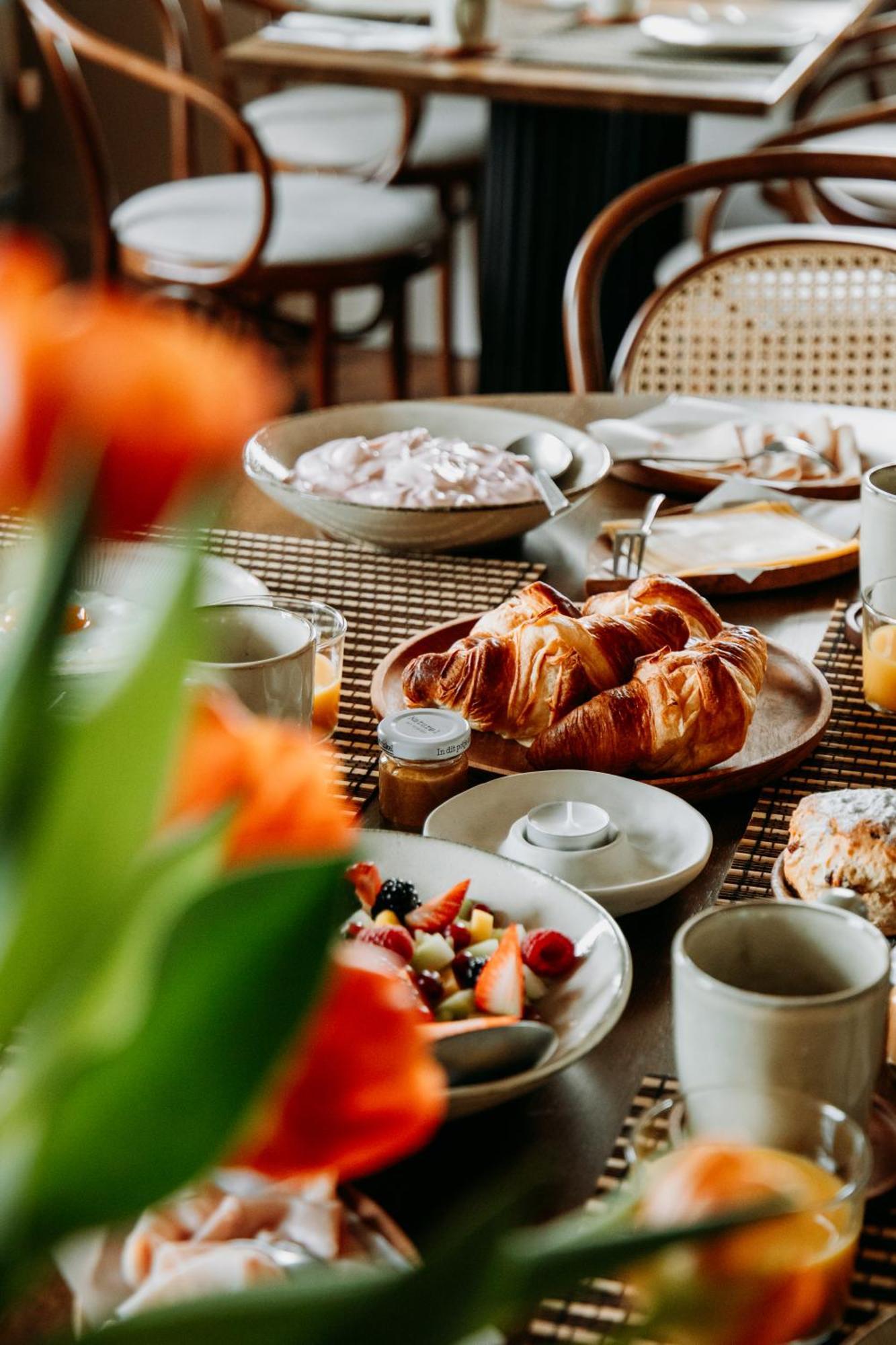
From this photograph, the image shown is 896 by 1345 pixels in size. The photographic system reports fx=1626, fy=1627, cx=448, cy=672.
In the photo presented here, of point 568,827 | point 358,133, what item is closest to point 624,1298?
point 568,827

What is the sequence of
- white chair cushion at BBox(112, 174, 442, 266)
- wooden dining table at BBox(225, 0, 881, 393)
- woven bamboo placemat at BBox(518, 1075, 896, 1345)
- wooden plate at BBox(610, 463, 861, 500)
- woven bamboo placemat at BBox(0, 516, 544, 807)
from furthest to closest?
white chair cushion at BBox(112, 174, 442, 266)
wooden dining table at BBox(225, 0, 881, 393)
wooden plate at BBox(610, 463, 861, 500)
woven bamboo placemat at BBox(0, 516, 544, 807)
woven bamboo placemat at BBox(518, 1075, 896, 1345)

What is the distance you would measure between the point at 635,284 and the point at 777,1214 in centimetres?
336

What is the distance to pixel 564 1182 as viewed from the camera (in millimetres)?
648

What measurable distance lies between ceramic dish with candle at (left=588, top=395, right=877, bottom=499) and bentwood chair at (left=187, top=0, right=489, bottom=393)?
2106 millimetres

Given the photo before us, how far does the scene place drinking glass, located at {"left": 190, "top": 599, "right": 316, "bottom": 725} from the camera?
3.03 feet

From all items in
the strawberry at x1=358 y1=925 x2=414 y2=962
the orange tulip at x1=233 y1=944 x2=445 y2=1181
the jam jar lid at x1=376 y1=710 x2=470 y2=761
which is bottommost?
the strawberry at x1=358 y1=925 x2=414 y2=962

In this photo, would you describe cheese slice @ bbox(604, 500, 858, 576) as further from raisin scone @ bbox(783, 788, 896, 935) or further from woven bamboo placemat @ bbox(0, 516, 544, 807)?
raisin scone @ bbox(783, 788, 896, 935)

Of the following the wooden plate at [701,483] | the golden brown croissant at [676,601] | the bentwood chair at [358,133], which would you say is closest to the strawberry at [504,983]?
the golden brown croissant at [676,601]

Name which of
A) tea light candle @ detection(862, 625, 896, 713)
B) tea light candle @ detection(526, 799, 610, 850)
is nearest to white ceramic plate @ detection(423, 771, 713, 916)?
tea light candle @ detection(526, 799, 610, 850)

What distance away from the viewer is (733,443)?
4.97 ft

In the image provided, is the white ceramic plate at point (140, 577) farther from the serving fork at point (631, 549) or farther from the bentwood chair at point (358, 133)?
the bentwood chair at point (358, 133)

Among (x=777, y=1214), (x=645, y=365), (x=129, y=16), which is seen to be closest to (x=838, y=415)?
(x=645, y=365)

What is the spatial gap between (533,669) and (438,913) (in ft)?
0.86

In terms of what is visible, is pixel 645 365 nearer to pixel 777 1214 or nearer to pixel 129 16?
pixel 777 1214
